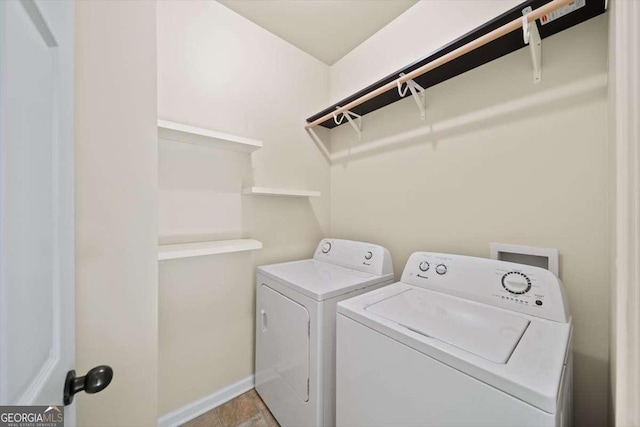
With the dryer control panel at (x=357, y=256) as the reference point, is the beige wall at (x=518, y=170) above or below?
above

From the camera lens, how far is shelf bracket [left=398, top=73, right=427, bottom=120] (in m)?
1.47

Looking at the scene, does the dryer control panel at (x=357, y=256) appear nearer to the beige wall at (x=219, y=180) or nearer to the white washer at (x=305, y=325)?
the white washer at (x=305, y=325)

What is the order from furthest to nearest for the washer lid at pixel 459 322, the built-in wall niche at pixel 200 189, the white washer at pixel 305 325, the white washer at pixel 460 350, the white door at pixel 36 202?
the built-in wall niche at pixel 200 189, the white washer at pixel 305 325, the washer lid at pixel 459 322, the white washer at pixel 460 350, the white door at pixel 36 202

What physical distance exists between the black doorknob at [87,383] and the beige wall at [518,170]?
→ 163 centimetres

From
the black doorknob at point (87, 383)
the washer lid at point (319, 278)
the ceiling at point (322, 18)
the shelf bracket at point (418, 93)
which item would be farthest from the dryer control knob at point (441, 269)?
the ceiling at point (322, 18)

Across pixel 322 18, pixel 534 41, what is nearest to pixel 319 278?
pixel 534 41

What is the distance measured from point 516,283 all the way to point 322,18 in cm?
214

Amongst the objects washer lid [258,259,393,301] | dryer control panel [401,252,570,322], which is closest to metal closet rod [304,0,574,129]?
dryer control panel [401,252,570,322]

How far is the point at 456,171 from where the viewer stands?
1.45 meters

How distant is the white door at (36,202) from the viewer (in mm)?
321

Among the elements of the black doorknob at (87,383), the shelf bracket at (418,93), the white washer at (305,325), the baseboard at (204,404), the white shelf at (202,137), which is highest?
the shelf bracket at (418,93)

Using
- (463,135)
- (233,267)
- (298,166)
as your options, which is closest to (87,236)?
(233,267)

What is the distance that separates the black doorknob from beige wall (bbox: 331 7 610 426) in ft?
5.35

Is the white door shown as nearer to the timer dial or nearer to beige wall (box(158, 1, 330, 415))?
beige wall (box(158, 1, 330, 415))
